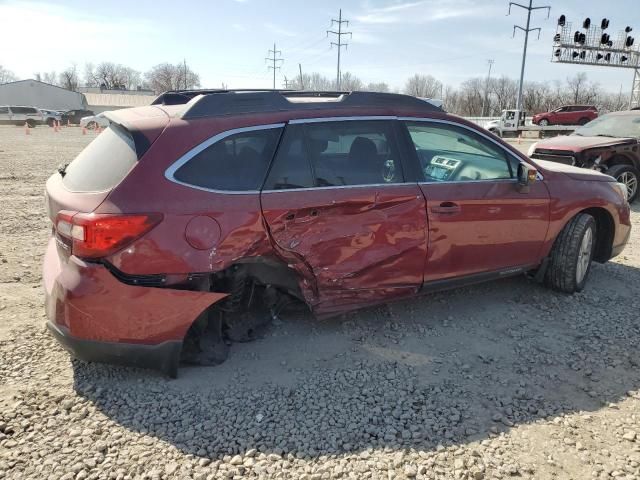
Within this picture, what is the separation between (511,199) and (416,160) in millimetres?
958

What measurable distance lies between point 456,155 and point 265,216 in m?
1.87

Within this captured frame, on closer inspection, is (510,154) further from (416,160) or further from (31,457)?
(31,457)

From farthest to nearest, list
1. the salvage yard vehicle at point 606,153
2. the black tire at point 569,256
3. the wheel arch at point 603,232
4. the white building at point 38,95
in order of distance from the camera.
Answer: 1. the white building at point 38,95
2. the salvage yard vehicle at point 606,153
3. the wheel arch at point 603,232
4. the black tire at point 569,256

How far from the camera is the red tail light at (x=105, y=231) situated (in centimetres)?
279

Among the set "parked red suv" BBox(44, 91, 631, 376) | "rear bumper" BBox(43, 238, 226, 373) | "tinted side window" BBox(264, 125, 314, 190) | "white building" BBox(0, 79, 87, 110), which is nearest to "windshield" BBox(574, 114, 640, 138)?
"parked red suv" BBox(44, 91, 631, 376)

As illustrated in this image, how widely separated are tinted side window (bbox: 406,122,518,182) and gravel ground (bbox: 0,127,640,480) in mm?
1181

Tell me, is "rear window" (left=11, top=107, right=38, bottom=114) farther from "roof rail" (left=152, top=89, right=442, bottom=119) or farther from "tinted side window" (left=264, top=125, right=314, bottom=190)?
"tinted side window" (left=264, top=125, right=314, bottom=190)

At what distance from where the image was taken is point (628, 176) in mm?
9367

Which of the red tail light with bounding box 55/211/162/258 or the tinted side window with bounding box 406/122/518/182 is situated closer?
the red tail light with bounding box 55/211/162/258

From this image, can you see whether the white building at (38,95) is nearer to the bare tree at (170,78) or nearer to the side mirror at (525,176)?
the bare tree at (170,78)

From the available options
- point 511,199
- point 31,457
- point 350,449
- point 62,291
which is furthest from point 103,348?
point 511,199

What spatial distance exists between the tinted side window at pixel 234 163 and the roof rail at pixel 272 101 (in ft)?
0.67

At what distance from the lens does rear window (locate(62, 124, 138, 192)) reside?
297 cm

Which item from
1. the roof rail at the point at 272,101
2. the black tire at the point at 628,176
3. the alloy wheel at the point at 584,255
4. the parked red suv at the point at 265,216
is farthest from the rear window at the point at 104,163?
the black tire at the point at 628,176
